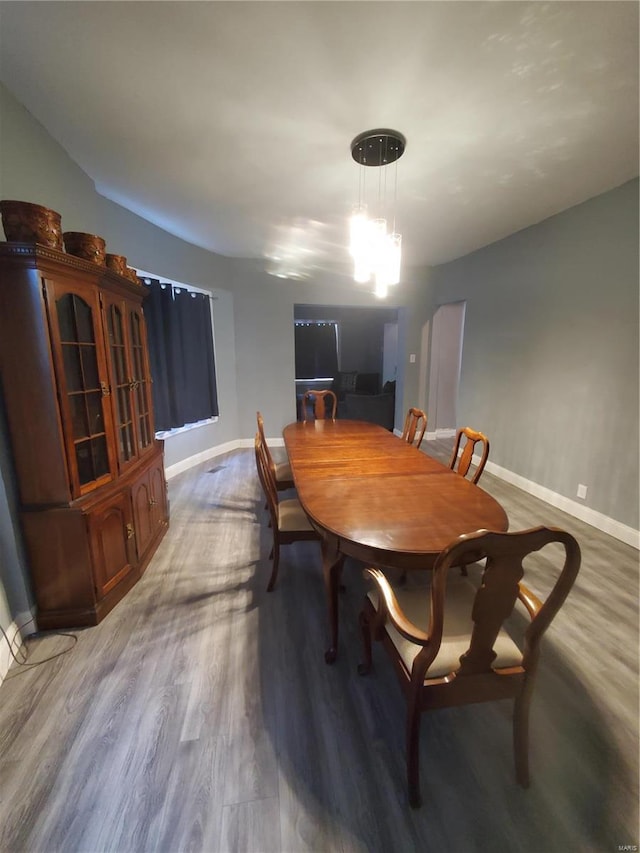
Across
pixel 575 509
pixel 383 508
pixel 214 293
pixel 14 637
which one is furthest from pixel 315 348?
pixel 14 637

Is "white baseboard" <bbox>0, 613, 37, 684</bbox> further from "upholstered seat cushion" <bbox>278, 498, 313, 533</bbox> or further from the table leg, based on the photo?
the table leg

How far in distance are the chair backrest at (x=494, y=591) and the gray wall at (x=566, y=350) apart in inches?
90.0

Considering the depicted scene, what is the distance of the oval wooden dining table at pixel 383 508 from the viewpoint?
4.19 ft

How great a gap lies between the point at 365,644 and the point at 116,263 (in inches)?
99.6

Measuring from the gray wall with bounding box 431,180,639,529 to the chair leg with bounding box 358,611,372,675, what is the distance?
2395 millimetres

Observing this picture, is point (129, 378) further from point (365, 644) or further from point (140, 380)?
point (365, 644)

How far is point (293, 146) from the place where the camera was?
6.59 feet

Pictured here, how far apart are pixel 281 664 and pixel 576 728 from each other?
3.99 ft

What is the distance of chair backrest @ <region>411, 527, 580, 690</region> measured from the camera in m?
0.86

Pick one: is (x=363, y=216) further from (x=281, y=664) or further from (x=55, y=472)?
(x=281, y=664)

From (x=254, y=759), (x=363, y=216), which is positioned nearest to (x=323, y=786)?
(x=254, y=759)

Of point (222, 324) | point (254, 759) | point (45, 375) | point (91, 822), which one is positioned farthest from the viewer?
point (222, 324)

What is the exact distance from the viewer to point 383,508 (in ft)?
5.07

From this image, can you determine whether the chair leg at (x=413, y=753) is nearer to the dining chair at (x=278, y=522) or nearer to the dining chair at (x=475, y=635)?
the dining chair at (x=475, y=635)
